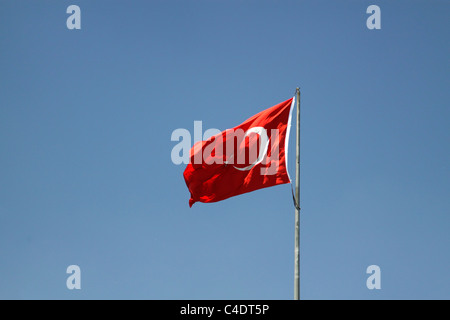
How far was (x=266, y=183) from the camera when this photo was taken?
121 feet

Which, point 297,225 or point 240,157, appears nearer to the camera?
point 297,225

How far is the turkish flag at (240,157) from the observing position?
37.3m

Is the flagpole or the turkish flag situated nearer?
the flagpole

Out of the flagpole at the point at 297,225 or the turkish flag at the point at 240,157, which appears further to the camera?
the turkish flag at the point at 240,157

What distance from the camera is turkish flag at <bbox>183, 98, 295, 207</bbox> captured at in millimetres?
37312

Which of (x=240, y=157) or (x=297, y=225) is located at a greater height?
(x=240, y=157)

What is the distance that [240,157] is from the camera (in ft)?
126
